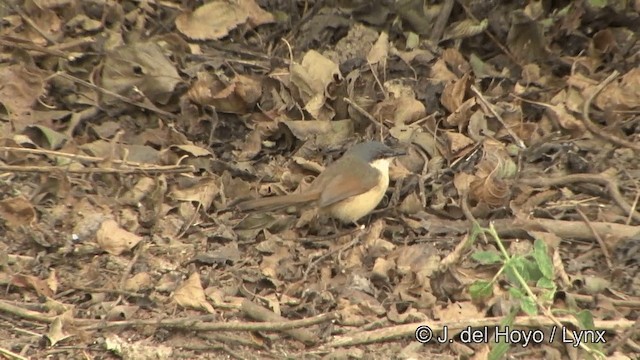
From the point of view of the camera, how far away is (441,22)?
24.2 ft

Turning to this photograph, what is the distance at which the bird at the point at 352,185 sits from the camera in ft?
20.2

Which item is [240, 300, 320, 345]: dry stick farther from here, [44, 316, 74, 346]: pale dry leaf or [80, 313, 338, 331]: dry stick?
[44, 316, 74, 346]: pale dry leaf

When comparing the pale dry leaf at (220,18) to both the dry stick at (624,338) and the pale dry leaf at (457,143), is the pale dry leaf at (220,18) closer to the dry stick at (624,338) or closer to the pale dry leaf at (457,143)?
the pale dry leaf at (457,143)

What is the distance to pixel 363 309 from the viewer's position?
5.14 metres

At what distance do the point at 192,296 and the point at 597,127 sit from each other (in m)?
Answer: 3.28

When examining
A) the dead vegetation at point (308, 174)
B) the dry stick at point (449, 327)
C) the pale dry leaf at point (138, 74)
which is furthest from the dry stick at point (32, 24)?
the dry stick at point (449, 327)

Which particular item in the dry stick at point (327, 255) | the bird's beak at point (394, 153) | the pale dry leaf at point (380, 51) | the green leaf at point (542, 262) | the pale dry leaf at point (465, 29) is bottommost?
the dry stick at point (327, 255)

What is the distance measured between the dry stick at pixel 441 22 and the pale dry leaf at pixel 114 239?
3102 mm

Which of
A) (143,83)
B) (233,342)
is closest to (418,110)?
(143,83)

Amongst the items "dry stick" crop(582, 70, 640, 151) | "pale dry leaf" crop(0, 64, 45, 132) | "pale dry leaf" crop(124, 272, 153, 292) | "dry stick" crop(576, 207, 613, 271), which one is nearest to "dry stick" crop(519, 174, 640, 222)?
"dry stick" crop(576, 207, 613, 271)

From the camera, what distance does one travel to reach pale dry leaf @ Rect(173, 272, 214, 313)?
5.17 metres

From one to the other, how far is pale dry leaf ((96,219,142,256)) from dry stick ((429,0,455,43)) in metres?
3.10

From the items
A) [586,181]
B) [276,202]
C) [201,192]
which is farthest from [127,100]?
[586,181]

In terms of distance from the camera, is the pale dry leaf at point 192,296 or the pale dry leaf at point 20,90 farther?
the pale dry leaf at point 20,90
